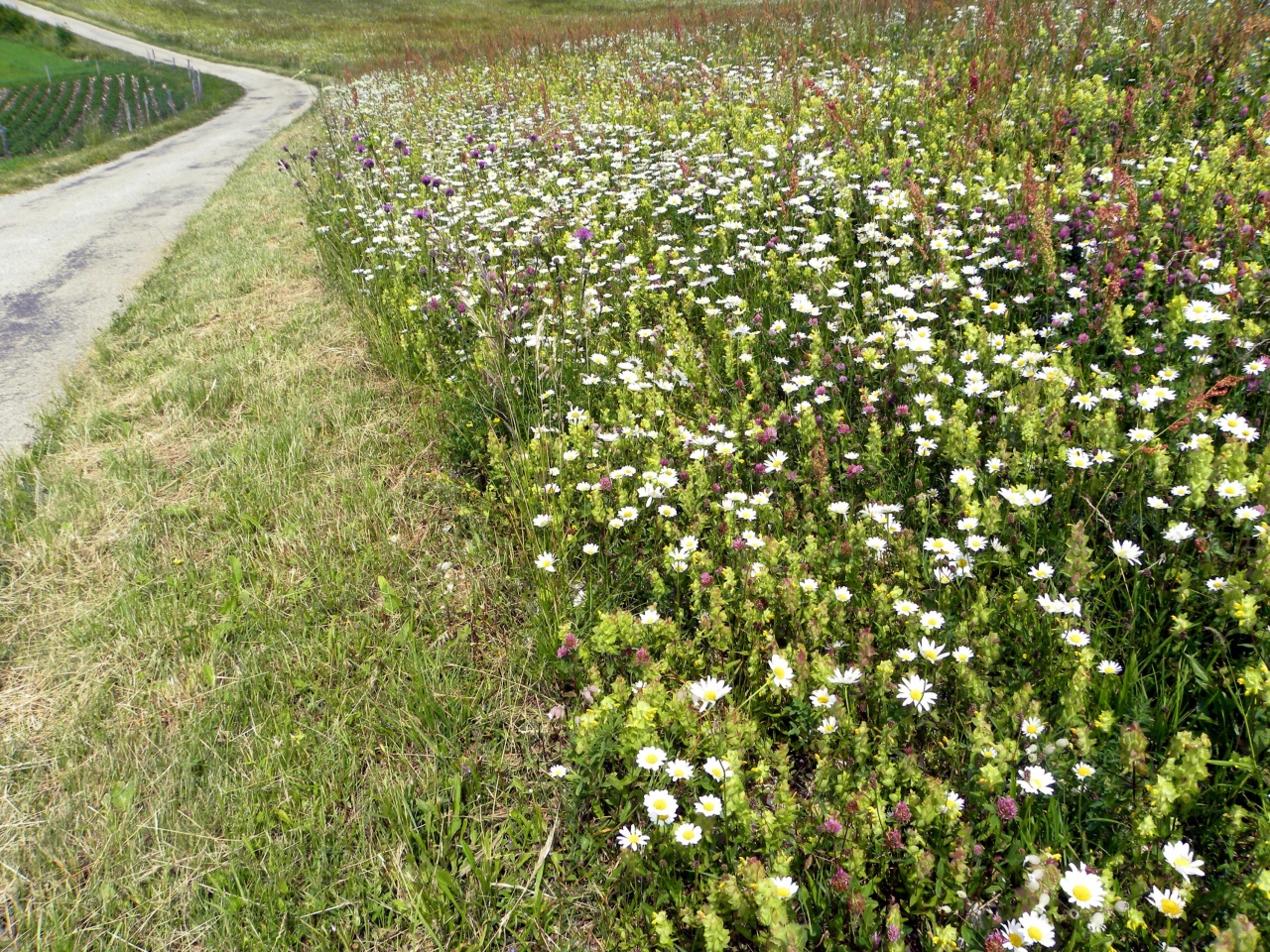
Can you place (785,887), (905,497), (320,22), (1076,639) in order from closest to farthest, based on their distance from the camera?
(785,887) → (1076,639) → (905,497) → (320,22)

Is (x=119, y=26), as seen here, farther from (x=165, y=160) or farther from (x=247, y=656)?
(x=247, y=656)

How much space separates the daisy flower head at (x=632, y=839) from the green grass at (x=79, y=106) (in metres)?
16.0

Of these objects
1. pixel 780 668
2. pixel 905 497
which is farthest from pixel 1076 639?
pixel 905 497

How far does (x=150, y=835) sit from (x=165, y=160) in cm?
1631

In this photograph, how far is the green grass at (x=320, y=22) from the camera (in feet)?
102

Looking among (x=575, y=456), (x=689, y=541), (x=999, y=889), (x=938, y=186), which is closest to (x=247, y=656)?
(x=575, y=456)

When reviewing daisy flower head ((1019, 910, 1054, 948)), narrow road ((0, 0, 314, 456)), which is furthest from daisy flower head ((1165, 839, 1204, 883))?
narrow road ((0, 0, 314, 456))

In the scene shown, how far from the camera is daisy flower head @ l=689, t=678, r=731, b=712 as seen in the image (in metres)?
2.30

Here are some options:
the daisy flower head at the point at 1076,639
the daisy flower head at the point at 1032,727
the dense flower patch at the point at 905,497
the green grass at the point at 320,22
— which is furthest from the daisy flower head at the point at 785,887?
the green grass at the point at 320,22

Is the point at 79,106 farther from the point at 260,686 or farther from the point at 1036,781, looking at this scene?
the point at 1036,781

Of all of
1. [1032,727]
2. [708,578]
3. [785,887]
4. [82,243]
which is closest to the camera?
[785,887]

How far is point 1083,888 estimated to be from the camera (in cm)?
170

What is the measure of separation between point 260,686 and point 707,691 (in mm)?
1796

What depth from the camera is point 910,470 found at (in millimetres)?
3248
